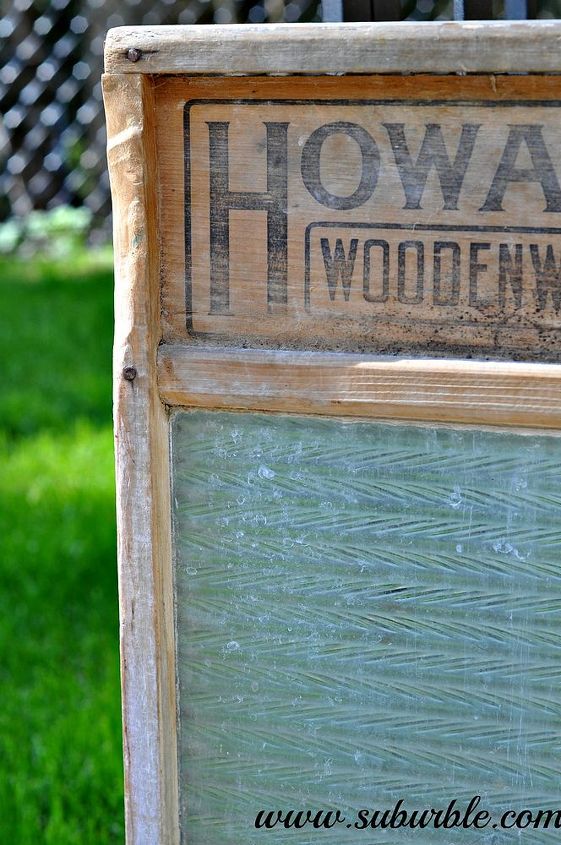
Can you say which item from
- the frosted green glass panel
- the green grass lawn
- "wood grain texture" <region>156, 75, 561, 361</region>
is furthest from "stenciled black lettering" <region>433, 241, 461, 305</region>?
the green grass lawn

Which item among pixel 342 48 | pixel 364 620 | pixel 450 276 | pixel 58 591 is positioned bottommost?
pixel 58 591

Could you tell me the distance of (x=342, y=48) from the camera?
0.85 meters

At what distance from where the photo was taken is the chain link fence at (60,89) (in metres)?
4.56

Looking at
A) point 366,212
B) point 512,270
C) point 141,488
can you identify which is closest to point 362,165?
point 366,212

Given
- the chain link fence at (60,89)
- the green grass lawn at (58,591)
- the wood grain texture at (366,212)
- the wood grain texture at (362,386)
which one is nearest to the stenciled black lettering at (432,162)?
the wood grain texture at (366,212)

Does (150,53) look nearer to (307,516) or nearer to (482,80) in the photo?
(482,80)

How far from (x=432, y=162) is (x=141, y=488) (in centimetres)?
37

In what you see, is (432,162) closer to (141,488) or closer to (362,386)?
(362,386)

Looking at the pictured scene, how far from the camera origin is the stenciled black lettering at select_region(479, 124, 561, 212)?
2.75 ft

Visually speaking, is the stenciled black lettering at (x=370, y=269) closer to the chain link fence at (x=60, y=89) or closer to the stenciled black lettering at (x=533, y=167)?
the stenciled black lettering at (x=533, y=167)

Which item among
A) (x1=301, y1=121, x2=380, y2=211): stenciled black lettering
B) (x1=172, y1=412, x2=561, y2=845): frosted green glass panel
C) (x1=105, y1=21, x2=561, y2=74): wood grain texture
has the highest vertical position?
(x1=105, y1=21, x2=561, y2=74): wood grain texture

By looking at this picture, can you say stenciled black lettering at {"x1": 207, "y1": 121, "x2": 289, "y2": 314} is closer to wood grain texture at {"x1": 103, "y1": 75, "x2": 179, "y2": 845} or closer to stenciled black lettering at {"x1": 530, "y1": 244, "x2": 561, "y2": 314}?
wood grain texture at {"x1": 103, "y1": 75, "x2": 179, "y2": 845}

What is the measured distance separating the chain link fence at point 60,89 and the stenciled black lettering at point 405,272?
12.7ft

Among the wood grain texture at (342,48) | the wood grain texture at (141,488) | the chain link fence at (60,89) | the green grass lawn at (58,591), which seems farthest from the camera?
the chain link fence at (60,89)
